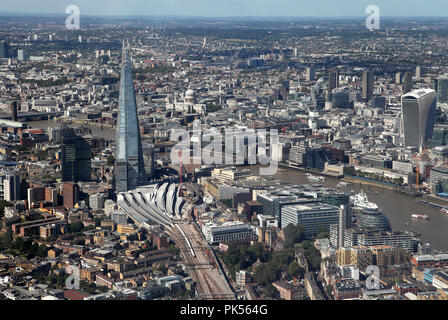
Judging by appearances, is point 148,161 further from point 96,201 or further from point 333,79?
point 333,79

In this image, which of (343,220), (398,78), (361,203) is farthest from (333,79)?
(343,220)

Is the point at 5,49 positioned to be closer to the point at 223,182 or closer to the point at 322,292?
the point at 223,182

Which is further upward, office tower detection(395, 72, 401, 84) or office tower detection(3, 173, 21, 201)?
office tower detection(395, 72, 401, 84)

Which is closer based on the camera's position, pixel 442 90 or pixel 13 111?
pixel 13 111

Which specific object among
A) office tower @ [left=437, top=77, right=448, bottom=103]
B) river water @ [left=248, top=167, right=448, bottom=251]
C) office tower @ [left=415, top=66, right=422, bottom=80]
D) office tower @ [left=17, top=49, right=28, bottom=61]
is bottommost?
river water @ [left=248, top=167, right=448, bottom=251]

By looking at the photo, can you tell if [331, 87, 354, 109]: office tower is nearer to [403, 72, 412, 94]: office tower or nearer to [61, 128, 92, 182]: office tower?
[403, 72, 412, 94]: office tower

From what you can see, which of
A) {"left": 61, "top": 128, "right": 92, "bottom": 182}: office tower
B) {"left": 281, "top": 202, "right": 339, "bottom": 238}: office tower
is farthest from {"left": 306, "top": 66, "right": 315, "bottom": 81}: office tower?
{"left": 281, "top": 202, "right": 339, "bottom": 238}: office tower

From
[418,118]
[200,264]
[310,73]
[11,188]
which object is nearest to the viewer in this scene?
[200,264]
